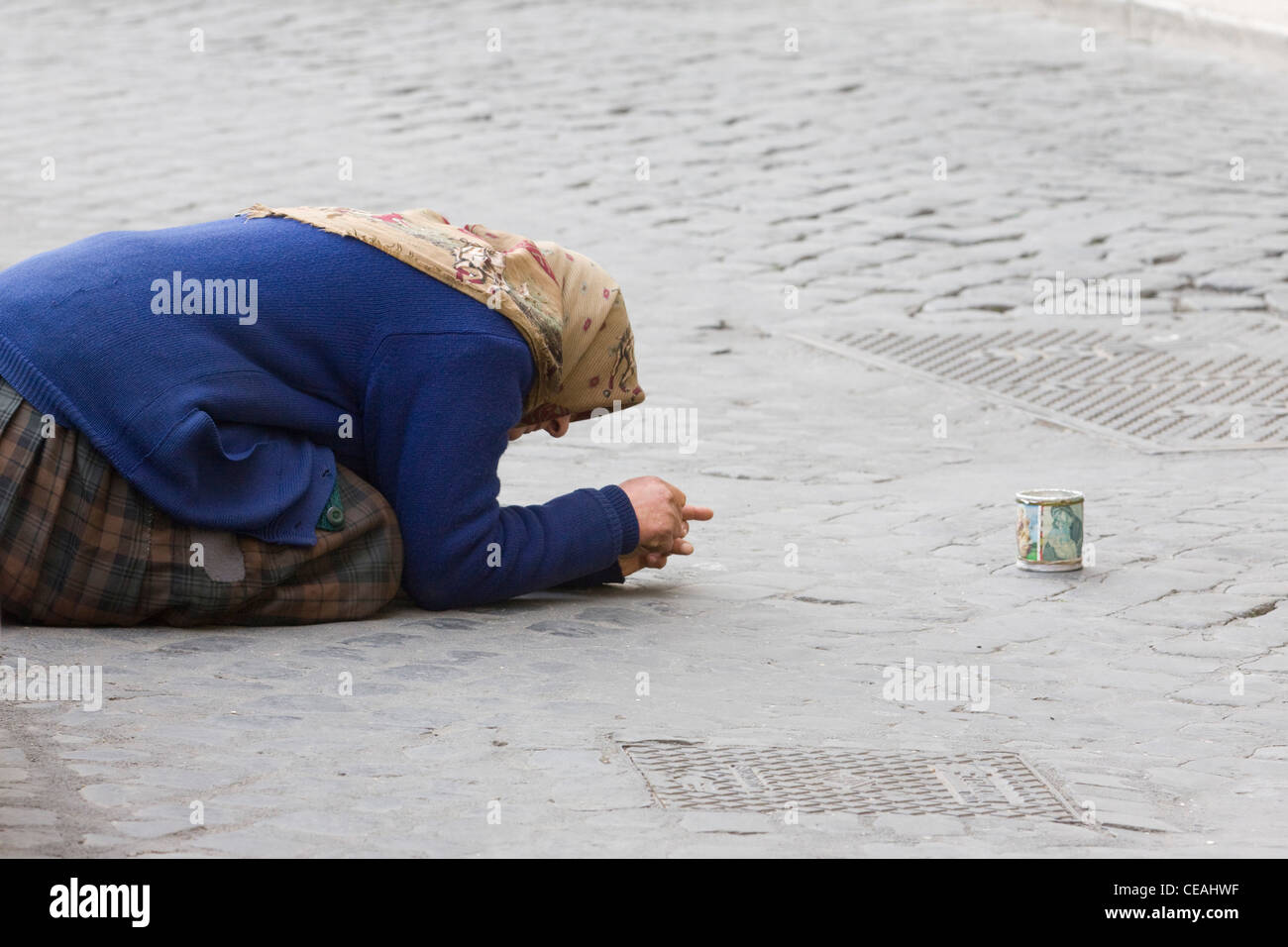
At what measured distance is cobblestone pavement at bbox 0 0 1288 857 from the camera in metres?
3.19

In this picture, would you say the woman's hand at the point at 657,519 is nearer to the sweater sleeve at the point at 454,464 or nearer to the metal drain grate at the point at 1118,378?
the sweater sleeve at the point at 454,464

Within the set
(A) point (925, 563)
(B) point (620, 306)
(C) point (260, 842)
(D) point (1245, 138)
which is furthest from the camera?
(D) point (1245, 138)

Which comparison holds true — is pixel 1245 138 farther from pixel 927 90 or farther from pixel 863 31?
pixel 863 31

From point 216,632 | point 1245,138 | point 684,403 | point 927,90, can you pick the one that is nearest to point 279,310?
point 216,632

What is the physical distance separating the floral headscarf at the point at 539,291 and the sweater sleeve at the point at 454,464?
9 cm

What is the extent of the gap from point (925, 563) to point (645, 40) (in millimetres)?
9867

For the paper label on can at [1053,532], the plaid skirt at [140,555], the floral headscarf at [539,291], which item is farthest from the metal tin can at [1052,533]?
the plaid skirt at [140,555]

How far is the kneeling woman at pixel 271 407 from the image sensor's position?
371 cm

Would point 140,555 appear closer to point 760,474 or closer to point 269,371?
point 269,371

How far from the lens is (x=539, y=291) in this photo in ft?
13.1

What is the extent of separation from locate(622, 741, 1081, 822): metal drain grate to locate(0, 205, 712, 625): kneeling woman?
32.5 inches

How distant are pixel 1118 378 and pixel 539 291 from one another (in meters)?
3.31

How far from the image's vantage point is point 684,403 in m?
6.54

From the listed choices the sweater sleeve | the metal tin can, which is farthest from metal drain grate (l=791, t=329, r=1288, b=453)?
the sweater sleeve
